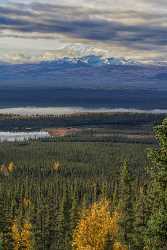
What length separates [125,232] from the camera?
56562 mm

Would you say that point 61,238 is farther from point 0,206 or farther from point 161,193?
point 161,193

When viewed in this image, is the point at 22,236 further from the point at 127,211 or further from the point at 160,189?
the point at 160,189

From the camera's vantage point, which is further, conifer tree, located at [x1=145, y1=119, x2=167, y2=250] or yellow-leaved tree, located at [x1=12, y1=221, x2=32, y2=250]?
yellow-leaved tree, located at [x1=12, y1=221, x2=32, y2=250]

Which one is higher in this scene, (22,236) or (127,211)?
(127,211)

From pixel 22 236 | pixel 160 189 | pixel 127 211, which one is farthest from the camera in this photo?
pixel 22 236

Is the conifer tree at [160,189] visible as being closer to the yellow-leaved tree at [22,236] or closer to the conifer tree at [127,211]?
the conifer tree at [127,211]

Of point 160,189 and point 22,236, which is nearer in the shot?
point 160,189

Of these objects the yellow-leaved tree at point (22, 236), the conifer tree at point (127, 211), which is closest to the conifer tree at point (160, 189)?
the conifer tree at point (127, 211)

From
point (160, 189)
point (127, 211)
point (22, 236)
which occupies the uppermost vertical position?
point (160, 189)

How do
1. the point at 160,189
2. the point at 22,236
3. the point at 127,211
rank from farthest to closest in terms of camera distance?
1. the point at 22,236
2. the point at 127,211
3. the point at 160,189

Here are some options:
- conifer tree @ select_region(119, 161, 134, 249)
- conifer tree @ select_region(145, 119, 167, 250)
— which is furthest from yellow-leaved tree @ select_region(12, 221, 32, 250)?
conifer tree @ select_region(145, 119, 167, 250)

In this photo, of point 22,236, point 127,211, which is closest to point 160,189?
point 127,211

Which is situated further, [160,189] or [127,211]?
[127,211]

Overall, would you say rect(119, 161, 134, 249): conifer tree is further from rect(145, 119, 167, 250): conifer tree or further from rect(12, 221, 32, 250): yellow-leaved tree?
rect(12, 221, 32, 250): yellow-leaved tree
